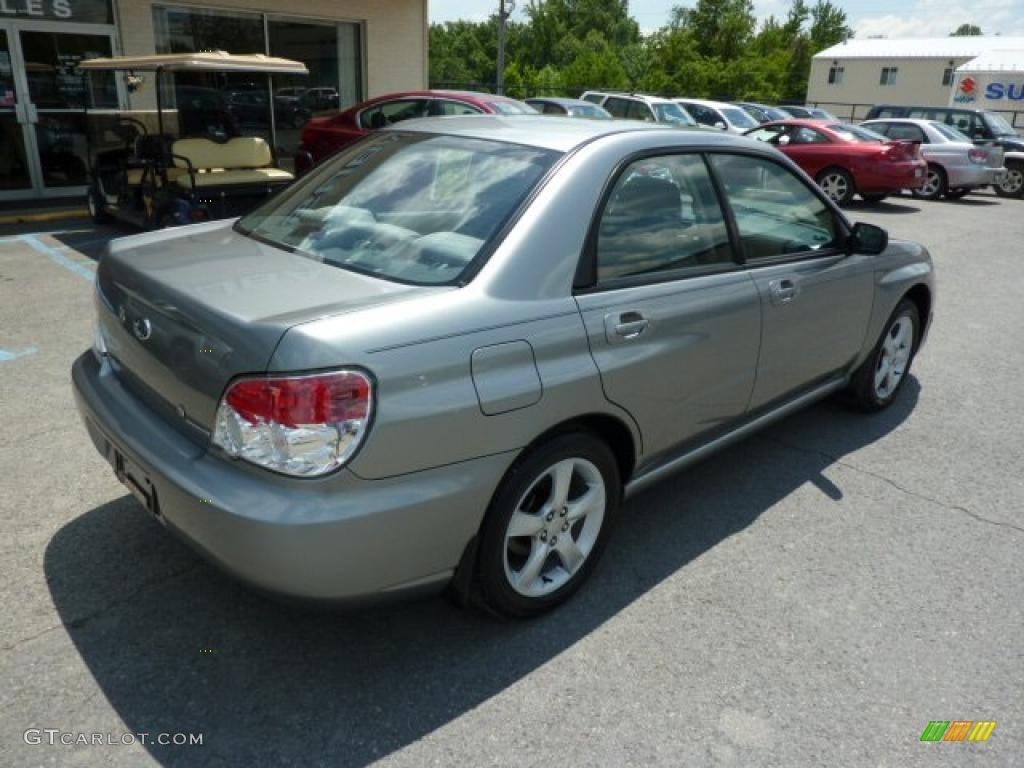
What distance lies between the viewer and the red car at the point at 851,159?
45.6 ft

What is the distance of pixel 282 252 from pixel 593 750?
1941 mm

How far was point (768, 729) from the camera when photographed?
2463mm

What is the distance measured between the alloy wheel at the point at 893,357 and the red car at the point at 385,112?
684cm

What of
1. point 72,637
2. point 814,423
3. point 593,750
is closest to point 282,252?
point 72,637

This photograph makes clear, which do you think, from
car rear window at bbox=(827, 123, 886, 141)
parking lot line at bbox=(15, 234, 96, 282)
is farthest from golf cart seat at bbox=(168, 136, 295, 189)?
car rear window at bbox=(827, 123, 886, 141)

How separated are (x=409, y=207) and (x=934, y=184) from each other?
1617 cm

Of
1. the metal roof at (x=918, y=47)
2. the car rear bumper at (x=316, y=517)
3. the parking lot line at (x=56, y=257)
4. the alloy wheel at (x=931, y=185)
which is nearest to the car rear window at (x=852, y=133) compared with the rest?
the alloy wheel at (x=931, y=185)

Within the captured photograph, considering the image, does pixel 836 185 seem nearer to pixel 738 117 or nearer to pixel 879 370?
pixel 738 117

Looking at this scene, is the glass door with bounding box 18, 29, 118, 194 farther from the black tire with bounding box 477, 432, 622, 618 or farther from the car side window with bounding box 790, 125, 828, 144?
the car side window with bounding box 790, 125, 828, 144

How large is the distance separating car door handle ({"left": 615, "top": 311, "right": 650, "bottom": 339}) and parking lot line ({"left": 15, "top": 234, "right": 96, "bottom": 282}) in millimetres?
5795

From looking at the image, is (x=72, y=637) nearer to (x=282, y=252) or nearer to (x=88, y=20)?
(x=282, y=252)

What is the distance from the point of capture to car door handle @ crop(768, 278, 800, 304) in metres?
3.54

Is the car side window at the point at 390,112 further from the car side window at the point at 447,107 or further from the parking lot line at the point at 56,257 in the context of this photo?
the parking lot line at the point at 56,257

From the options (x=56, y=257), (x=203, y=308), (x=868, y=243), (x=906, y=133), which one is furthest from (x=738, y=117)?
(x=203, y=308)
